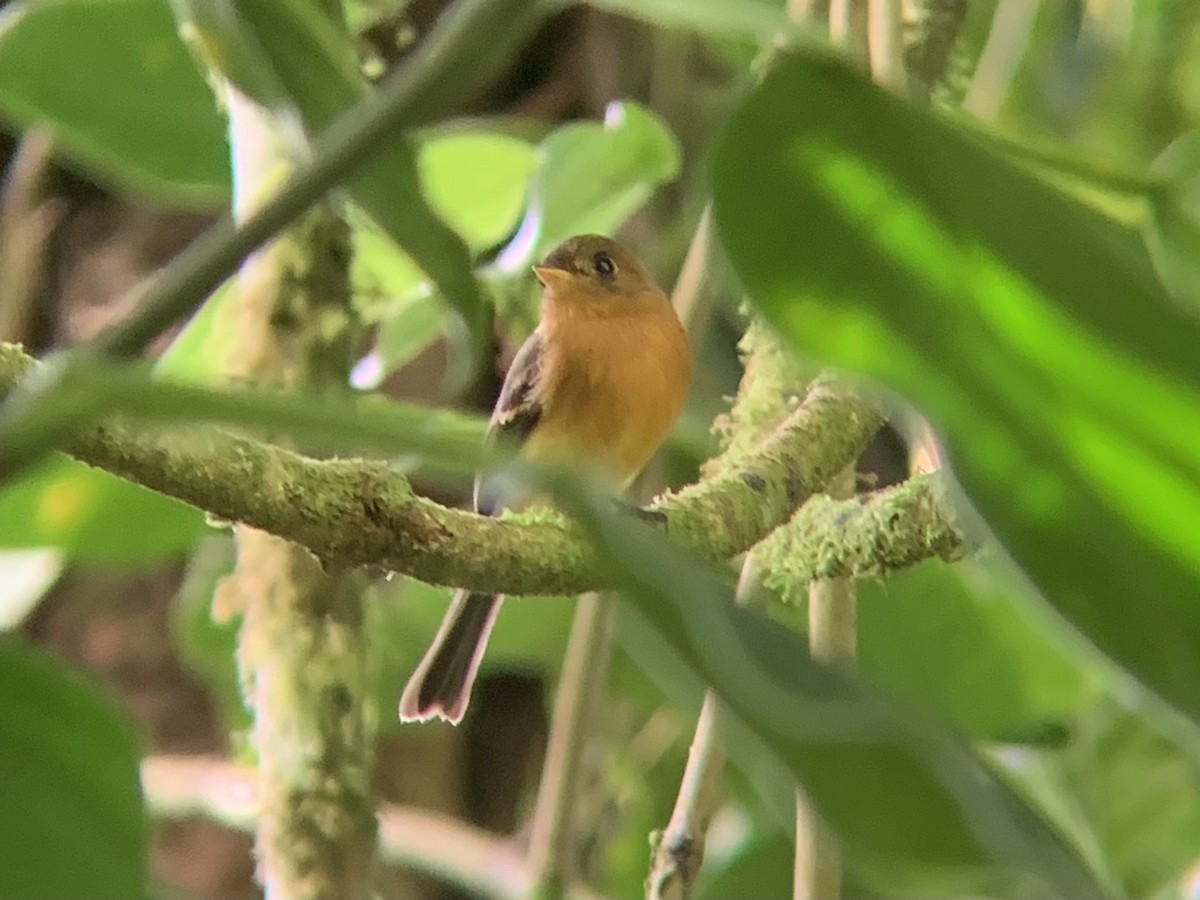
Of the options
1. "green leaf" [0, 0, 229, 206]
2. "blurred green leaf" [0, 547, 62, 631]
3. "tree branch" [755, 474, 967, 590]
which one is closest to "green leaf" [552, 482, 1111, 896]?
"tree branch" [755, 474, 967, 590]

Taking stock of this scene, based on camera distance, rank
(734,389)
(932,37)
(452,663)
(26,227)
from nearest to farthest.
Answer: (932,37), (452,663), (734,389), (26,227)

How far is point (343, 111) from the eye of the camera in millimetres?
908

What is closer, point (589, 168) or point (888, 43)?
point (888, 43)

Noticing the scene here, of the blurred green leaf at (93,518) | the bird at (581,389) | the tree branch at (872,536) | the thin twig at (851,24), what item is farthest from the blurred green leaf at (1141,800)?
the blurred green leaf at (93,518)

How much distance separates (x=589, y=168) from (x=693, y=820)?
70 centimetres

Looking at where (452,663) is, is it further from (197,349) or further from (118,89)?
(118,89)

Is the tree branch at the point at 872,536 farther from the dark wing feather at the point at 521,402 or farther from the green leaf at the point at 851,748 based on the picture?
the dark wing feather at the point at 521,402

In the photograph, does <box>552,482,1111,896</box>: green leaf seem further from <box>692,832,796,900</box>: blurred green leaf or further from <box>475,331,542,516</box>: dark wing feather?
<box>475,331,542,516</box>: dark wing feather

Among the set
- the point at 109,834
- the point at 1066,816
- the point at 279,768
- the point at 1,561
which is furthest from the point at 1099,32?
the point at 109,834

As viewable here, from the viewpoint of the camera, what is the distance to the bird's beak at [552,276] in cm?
228

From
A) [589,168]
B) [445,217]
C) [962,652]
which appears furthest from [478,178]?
[962,652]

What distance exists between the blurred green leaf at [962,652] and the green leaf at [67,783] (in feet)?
3.17

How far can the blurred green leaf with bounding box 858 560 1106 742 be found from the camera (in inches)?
60.6

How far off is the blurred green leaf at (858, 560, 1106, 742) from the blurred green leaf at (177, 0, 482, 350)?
790mm
